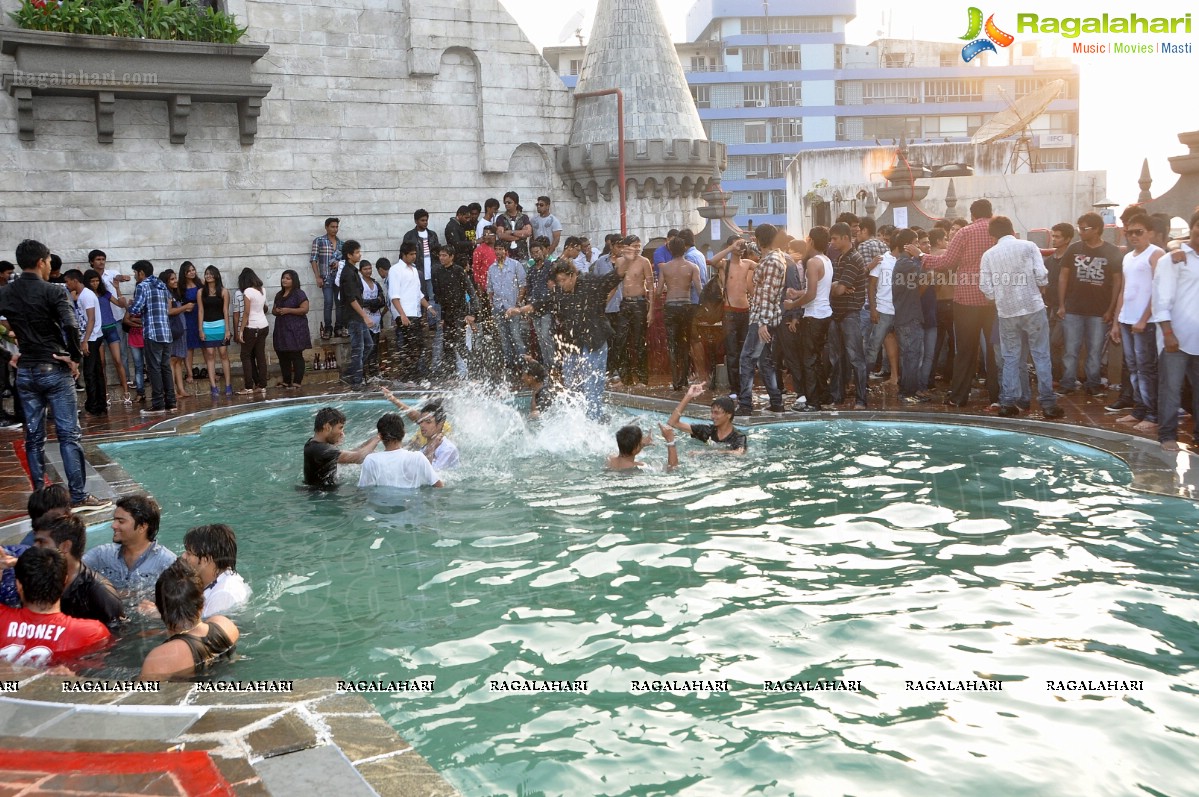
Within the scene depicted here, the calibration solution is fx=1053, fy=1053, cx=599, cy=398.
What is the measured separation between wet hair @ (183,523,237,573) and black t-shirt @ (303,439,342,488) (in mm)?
2917

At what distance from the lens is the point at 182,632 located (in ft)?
17.9

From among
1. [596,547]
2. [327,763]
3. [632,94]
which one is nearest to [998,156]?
[632,94]

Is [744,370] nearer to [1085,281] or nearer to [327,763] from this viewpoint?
[1085,281]

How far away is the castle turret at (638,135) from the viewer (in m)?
20.8

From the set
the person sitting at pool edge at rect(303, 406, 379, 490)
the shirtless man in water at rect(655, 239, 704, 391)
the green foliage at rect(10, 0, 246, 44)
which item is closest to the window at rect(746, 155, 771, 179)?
the green foliage at rect(10, 0, 246, 44)

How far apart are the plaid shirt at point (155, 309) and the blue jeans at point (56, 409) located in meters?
5.99

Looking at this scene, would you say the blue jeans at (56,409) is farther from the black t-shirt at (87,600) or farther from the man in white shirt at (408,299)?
the man in white shirt at (408,299)

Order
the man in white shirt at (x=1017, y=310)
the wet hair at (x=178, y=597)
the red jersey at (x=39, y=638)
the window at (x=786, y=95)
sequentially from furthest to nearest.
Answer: the window at (x=786, y=95)
the man in white shirt at (x=1017, y=310)
the red jersey at (x=39, y=638)
the wet hair at (x=178, y=597)

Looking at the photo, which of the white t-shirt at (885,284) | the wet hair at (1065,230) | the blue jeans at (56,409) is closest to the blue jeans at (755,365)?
the white t-shirt at (885,284)

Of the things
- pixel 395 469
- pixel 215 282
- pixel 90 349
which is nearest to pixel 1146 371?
pixel 395 469

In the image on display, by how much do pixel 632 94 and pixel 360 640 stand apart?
1706cm

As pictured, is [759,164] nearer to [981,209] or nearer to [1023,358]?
[981,209]

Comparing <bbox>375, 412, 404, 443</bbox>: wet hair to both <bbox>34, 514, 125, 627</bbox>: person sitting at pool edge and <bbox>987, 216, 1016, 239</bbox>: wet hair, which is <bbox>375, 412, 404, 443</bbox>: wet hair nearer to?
<bbox>34, 514, 125, 627</bbox>: person sitting at pool edge

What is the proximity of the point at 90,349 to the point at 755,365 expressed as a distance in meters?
9.28
